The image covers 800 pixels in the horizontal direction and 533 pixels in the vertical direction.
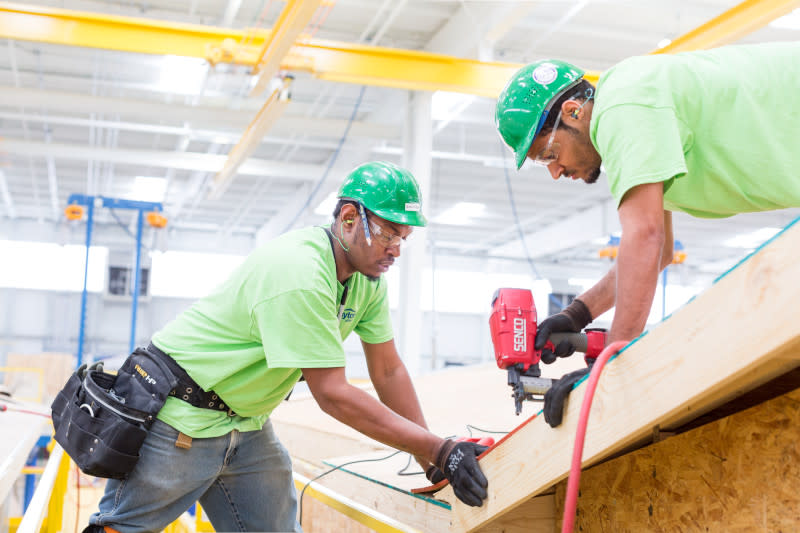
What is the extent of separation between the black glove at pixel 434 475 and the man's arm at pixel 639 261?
90 centimetres

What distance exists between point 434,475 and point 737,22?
5.18 metres

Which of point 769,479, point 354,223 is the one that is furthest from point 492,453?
point 354,223

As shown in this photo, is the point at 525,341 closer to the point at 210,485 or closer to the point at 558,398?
the point at 558,398

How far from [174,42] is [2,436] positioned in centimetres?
394

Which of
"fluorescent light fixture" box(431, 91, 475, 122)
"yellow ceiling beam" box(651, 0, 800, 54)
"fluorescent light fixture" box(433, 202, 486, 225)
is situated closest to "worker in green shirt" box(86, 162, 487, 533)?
"yellow ceiling beam" box(651, 0, 800, 54)

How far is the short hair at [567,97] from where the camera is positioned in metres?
2.00

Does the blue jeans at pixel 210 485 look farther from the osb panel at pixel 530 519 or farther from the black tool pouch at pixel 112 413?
the osb panel at pixel 530 519

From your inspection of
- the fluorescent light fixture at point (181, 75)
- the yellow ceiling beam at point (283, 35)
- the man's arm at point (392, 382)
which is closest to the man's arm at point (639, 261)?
the man's arm at point (392, 382)

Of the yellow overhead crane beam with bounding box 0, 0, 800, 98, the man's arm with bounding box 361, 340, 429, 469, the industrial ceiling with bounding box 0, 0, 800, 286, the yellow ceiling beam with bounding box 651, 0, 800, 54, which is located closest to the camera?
the man's arm with bounding box 361, 340, 429, 469

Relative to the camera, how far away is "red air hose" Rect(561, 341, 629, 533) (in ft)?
4.94

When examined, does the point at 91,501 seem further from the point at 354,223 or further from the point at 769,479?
the point at 769,479

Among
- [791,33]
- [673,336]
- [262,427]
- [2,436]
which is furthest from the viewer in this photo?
[791,33]

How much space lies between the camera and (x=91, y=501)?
6.70 m

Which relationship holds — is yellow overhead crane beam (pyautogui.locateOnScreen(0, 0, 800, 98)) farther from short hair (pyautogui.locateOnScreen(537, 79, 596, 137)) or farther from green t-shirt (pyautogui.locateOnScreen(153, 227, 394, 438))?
green t-shirt (pyautogui.locateOnScreen(153, 227, 394, 438))
